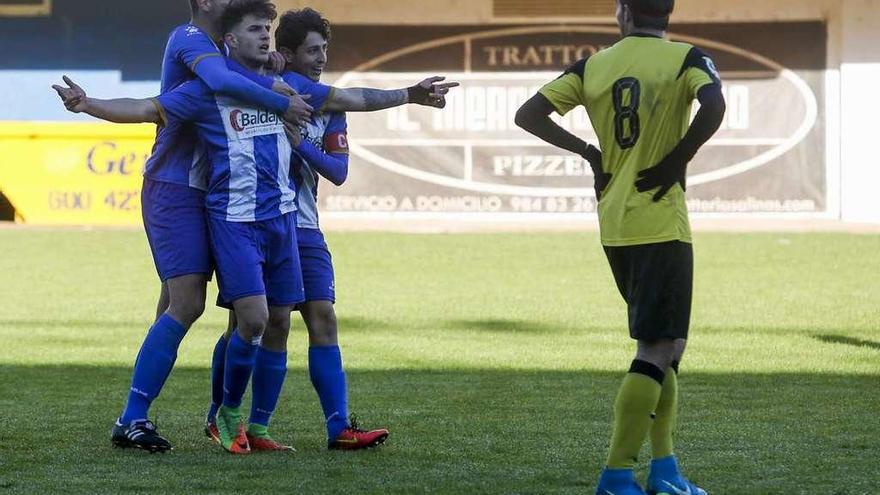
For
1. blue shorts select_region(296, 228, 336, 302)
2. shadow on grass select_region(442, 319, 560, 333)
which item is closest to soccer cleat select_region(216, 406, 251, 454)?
blue shorts select_region(296, 228, 336, 302)

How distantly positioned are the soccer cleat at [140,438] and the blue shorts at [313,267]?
2.65ft

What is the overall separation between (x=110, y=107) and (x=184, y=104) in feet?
0.92

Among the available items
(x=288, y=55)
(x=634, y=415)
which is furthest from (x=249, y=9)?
(x=634, y=415)

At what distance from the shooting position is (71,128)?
23.8 meters

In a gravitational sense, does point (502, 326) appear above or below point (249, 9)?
below

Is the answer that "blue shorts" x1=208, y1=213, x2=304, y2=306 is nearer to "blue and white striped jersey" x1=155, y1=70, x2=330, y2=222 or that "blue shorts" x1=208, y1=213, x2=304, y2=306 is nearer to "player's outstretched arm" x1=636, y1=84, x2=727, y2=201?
"blue and white striped jersey" x1=155, y1=70, x2=330, y2=222

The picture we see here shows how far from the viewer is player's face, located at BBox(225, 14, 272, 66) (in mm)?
6672

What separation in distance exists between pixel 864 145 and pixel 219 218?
20.2 meters

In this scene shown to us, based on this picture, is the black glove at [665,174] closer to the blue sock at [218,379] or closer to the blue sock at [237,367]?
the blue sock at [237,367]

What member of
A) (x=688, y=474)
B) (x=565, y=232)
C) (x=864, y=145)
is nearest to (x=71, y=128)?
(x=565, y=232)

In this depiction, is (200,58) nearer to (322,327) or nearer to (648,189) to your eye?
(322,327)

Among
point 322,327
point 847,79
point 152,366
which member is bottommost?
point 152,366

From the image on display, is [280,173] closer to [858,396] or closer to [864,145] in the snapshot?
[858,396]

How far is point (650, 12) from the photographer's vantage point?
18.4 feet
